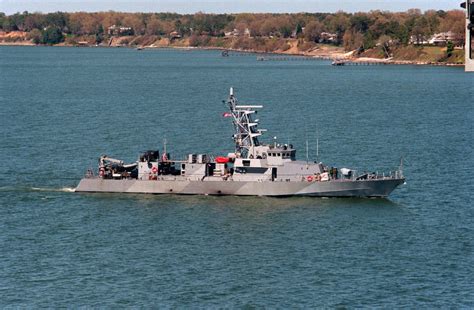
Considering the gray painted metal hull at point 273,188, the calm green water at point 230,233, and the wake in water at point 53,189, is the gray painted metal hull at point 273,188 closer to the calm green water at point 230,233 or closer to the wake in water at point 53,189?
the calm green water at point 230,233

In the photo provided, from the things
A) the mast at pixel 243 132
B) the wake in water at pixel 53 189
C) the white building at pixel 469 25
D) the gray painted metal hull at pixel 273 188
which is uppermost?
the white building at pixel 469 25

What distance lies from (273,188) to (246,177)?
2.36 m

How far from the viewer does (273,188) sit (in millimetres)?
85875

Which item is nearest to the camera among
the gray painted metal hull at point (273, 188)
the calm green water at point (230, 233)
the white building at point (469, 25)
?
the white building at point (469, 25)

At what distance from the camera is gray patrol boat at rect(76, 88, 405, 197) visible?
85875 mm

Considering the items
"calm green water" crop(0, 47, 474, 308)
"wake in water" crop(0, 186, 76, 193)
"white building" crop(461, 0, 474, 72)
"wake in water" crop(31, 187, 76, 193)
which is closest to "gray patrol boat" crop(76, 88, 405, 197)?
"wake in water" crop(31, 187, 76, 193)

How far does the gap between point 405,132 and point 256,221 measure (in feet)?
192

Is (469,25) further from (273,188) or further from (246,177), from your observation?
(246,177)

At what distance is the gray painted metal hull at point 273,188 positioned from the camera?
3374 inches

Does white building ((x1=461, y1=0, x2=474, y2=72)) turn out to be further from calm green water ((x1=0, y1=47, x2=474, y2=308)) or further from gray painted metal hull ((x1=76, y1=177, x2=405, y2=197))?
gray painted metal hull ((x1=76, y1=177, x2=405, y2=197))

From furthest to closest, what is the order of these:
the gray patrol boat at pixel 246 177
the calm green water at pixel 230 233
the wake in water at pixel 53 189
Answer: the wake in water at pixel 53 189 → the gray patrol boat at pixel 246 177 → the calm green water at pixel 230 233

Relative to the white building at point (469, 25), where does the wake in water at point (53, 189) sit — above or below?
below

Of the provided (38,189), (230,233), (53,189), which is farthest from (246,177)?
(38,189)

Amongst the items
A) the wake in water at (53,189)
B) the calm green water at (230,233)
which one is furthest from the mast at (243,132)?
the wake in water at (53,189)
